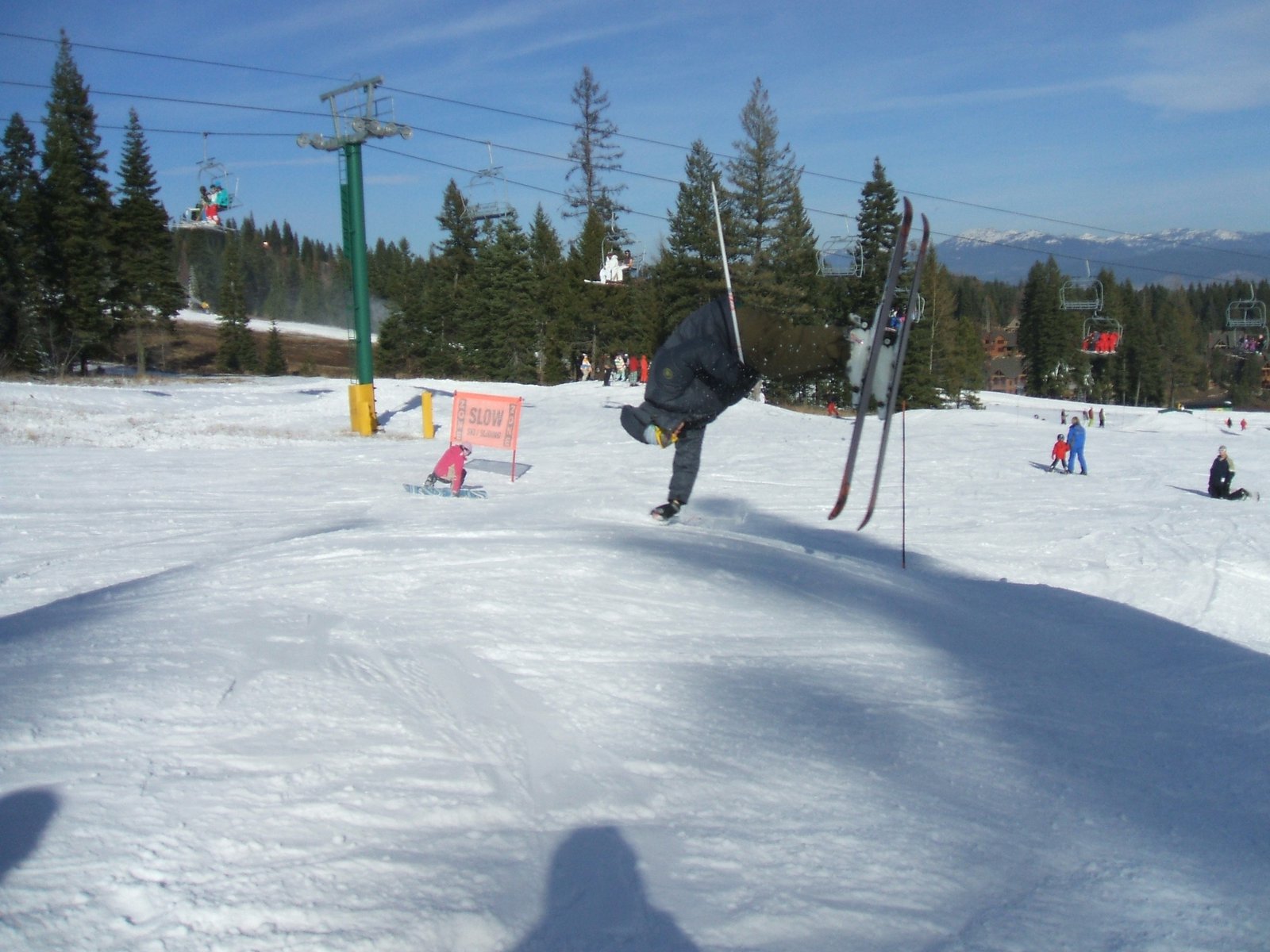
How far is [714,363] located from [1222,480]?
16746mm

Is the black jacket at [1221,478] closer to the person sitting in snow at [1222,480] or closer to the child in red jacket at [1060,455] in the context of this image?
the person sitting in snow at [1222,480]

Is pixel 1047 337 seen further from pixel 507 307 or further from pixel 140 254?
pixel 140 254

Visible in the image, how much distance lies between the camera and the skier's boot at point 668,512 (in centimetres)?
1004

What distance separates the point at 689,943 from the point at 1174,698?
4314 millimetres

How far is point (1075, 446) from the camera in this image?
75.9ft

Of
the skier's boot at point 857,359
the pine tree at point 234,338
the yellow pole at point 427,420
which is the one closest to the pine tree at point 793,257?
the yellow pole at point 427,420

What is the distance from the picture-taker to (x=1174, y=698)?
562 cm

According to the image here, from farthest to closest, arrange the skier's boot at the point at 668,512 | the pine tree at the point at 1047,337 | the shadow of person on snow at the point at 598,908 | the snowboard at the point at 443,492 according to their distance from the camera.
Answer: the pine tree at the point at 1047,337 → the snowboard at the point at 443,492 → the skier's boot at the point at 668,512 → the shadow of person on snow at the point at 598,908

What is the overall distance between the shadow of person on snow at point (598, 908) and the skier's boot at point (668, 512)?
277 inches

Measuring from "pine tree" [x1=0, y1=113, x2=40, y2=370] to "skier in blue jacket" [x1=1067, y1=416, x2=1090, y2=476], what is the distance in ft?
136

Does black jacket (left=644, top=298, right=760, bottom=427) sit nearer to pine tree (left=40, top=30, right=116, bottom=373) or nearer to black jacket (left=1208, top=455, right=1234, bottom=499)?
black jacket (left=1208, top=455, right=1234, bottom=499)

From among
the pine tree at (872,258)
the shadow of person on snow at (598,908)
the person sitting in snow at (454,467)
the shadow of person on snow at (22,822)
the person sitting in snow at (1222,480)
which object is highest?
the pine tree at (872,258)

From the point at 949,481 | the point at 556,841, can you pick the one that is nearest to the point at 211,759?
the point at 556,841

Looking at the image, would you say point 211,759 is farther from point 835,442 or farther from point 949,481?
point 835,442
